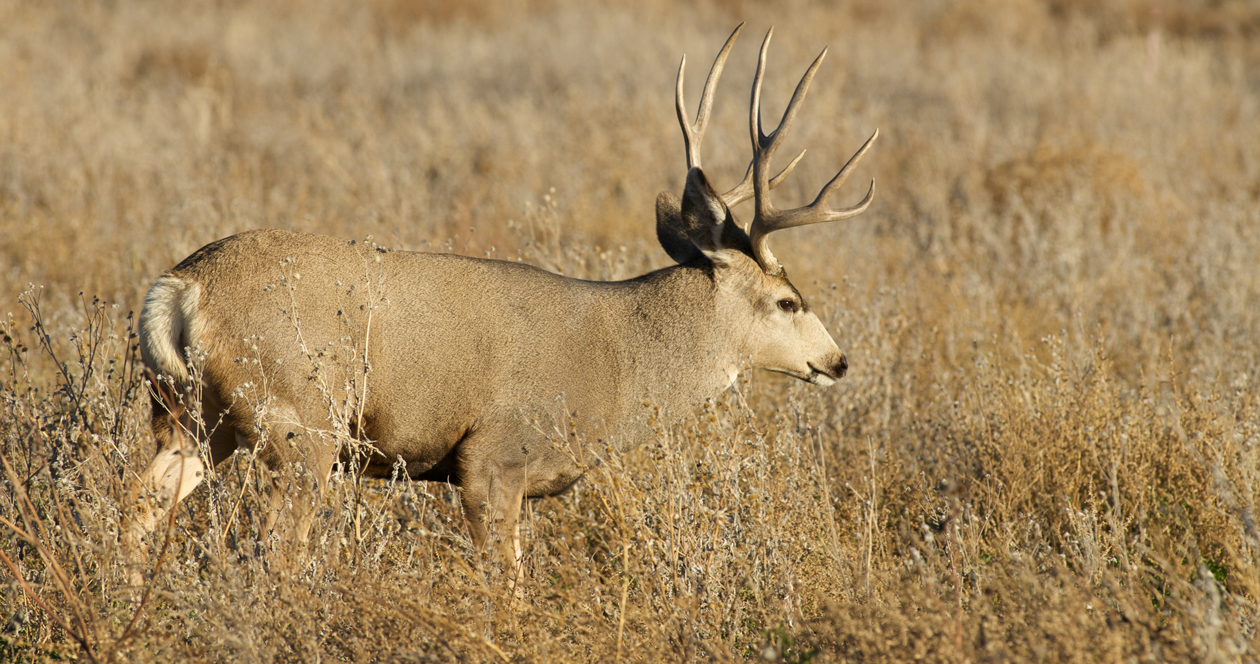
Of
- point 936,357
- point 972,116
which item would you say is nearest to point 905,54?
point 972,116

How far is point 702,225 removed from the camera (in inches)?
184

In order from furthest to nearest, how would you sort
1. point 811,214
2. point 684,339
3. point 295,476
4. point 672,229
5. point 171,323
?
1. point 672,229
2. point 684,339
3. point 811,214
4. point 171,323
5. point 295,476

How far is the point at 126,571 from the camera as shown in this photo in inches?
140

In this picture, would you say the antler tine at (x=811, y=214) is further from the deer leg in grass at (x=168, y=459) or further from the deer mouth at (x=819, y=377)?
the deer leg in grass at (x=168, y=459)

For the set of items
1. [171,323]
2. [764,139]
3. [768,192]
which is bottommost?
Result: [171,323]

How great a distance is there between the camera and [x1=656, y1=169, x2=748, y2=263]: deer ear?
4512mm

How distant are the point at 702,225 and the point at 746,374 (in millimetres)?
672

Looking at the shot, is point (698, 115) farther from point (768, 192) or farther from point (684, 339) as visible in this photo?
point (684, 339)

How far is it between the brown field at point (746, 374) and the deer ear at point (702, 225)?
782 millimetres

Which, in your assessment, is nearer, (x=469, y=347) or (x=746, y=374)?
(x=469, y=347)

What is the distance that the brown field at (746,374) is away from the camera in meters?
3.19

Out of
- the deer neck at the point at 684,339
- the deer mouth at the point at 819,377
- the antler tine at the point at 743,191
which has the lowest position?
the deer mouth at the point at 819,377

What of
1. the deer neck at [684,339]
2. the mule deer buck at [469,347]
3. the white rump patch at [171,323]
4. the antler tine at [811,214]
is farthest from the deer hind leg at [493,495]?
the antler tine at [811,214]

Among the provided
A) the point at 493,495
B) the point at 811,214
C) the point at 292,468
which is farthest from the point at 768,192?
the point at 292,468
